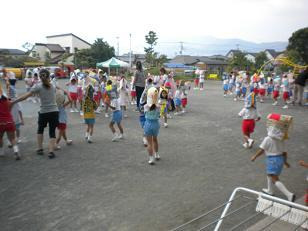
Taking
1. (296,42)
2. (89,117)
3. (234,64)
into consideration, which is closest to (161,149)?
(89,117)

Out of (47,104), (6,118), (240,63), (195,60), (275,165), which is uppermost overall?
(195,60)

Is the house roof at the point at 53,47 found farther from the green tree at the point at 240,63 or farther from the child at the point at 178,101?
the child at the point at 178,101

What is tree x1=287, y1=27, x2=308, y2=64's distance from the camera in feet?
127

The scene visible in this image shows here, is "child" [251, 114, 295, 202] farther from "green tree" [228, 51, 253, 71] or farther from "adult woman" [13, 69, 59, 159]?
"green tree" [228, 51, 253, 71]

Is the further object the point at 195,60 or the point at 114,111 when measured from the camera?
the point at 195,60

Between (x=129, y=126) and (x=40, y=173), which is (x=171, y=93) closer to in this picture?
(x=129, y=126)

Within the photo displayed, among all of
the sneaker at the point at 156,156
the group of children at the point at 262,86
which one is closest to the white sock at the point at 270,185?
the sneaker at the point at 156,156

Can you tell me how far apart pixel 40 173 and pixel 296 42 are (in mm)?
42187

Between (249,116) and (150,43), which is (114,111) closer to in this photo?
(249,116)

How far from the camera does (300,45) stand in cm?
4009

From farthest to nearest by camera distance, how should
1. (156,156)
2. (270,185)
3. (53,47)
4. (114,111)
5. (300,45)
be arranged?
(53,47) → (300,45) → (114,111) → (156,156) → (270,185)

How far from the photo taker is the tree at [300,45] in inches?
1521

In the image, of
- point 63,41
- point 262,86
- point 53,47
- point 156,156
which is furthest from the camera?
point 63,41

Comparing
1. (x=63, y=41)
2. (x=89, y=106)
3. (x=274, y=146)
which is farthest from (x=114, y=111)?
(x=63, y=41)
